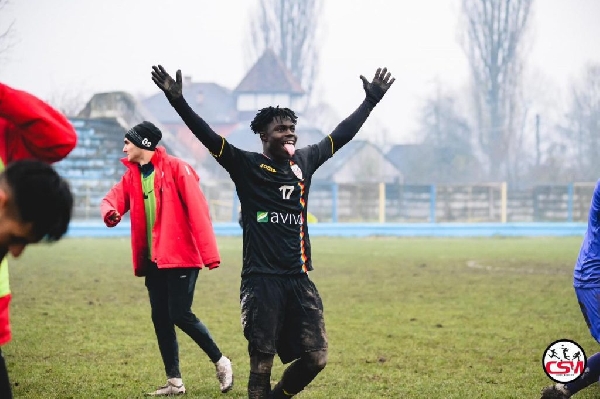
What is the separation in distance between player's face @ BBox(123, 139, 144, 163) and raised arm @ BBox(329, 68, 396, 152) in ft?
5.54

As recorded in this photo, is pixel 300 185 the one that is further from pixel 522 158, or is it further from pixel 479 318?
pixel 522 158

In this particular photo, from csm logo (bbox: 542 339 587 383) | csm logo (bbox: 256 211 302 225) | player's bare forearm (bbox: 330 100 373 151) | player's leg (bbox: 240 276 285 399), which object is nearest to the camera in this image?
csm logo (bbox: 542 339 587 383)

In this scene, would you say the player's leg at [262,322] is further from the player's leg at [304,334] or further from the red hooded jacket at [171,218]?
the red hooded jacket at [171,218]

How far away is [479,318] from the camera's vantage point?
11.4m

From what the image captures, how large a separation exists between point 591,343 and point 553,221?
114 feet

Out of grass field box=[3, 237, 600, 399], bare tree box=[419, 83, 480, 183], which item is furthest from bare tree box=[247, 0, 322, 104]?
grass field box=[3, 237, 600, 399]

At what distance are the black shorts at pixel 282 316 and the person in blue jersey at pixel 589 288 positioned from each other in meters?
1.78

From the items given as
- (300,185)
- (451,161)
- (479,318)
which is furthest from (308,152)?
(451,161)

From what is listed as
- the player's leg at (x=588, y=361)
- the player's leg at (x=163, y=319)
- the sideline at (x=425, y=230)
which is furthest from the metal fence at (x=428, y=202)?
the player's leg at (x=588, y=361)

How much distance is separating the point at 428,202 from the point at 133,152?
36.6 m

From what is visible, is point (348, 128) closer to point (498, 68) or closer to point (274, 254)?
point (274, 254)

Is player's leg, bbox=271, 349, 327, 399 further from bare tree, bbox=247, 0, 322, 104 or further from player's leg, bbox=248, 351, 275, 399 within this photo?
bare tree, bbox=247, 0, 322, 104

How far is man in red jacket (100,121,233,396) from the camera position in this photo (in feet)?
23.1

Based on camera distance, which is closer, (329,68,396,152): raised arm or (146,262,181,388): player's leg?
(329,68,396,152): raised arm
